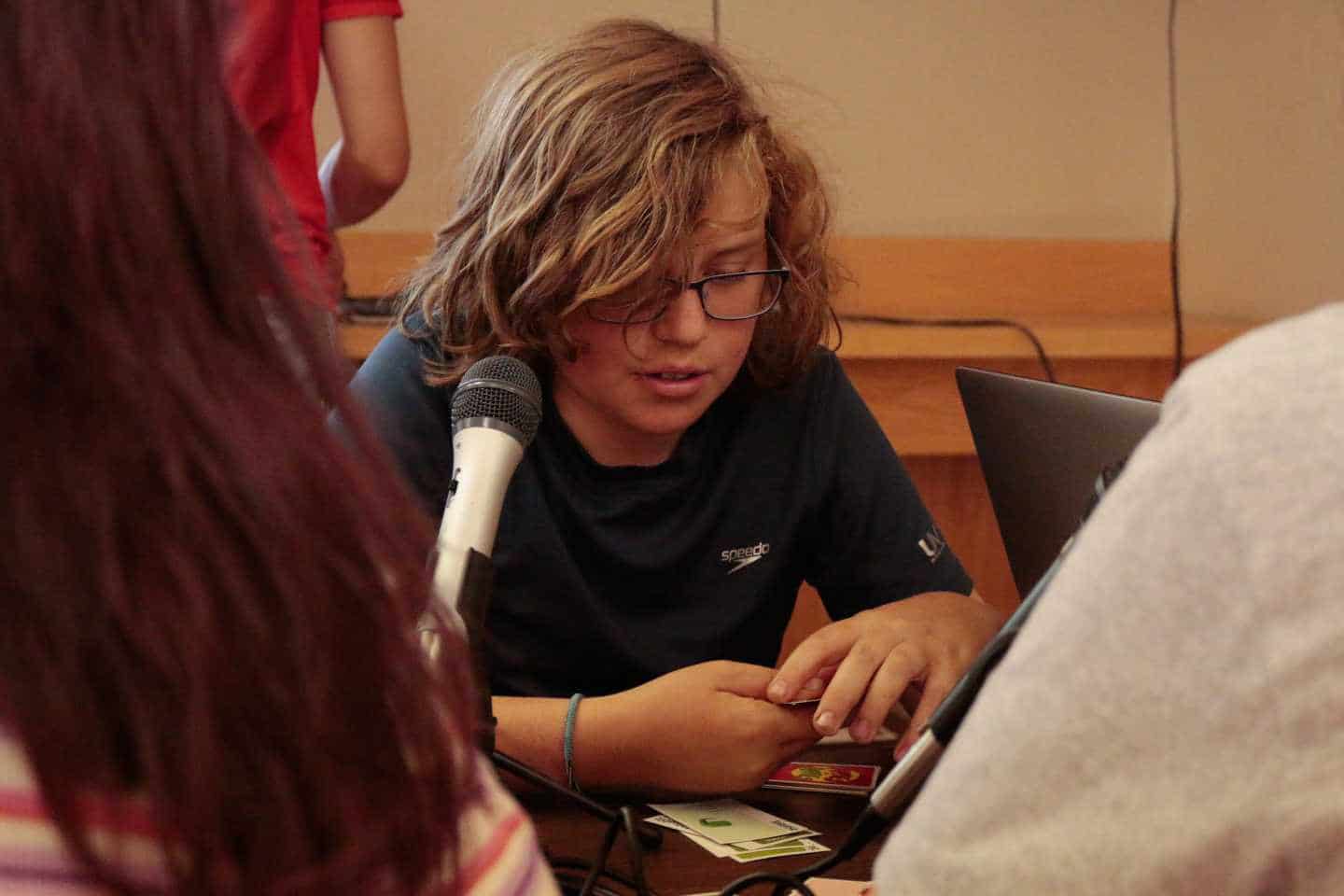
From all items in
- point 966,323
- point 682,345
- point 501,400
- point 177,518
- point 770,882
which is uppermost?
point 177,518

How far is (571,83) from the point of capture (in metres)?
1.27

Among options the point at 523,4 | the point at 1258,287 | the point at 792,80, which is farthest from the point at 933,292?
the point at 523,4

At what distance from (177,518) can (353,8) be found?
139 centimetres

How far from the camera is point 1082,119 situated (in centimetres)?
284

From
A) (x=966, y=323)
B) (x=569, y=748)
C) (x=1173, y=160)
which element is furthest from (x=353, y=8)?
(x=1173, y=160)

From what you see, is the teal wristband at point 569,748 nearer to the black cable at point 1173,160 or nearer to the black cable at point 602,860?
the black cable at point 602,860

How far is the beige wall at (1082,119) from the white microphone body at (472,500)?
1.94 m

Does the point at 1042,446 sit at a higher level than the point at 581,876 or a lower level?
higher

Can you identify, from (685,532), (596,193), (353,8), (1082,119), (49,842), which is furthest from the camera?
(1082,119)

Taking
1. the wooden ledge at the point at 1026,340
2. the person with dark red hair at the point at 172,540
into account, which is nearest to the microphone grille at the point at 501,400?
the person with dark red hair at the point at 172,540

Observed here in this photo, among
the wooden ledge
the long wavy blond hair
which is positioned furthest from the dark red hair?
the wooden ledge

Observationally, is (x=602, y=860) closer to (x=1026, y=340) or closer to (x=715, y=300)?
(x=715, y=300)

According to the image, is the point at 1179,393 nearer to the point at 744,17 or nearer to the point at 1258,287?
the point at 744,17

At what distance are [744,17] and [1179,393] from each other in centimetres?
227
